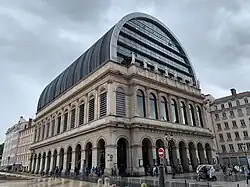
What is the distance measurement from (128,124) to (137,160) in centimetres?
506

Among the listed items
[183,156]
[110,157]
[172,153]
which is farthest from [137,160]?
[183,156]

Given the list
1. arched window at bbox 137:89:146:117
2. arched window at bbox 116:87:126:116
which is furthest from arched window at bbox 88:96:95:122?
arched window at bbox 137:89:146:117

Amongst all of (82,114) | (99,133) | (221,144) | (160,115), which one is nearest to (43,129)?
(82,114)

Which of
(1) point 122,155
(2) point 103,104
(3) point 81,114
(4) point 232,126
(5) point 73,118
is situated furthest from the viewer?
(4) point 232,126

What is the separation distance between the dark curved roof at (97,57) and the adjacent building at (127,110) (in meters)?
0.18

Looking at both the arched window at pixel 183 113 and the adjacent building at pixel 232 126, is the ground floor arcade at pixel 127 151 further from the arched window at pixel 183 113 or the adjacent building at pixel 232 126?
the adjacent building at pixel 232 126

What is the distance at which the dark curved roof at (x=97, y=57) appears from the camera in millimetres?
34375

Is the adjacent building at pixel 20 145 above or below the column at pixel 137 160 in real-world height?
above

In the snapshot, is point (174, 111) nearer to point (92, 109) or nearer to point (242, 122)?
point (92, 109)

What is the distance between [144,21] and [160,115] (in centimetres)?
2169

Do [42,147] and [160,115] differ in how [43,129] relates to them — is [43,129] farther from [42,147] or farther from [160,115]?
[160,115]

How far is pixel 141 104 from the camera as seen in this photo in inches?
1302

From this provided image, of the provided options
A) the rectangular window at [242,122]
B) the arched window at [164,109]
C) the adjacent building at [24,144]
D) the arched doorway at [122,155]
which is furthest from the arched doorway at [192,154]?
the adjacent building at [24,144]

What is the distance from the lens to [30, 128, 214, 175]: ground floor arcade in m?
28.2
